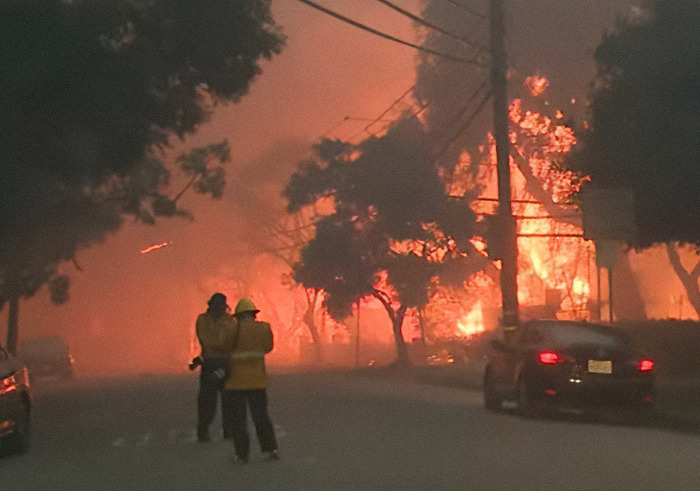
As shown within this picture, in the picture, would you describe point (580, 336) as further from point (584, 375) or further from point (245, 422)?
point (245, 422)

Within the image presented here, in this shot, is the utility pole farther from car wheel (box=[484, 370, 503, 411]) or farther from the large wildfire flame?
the large wildfire flame

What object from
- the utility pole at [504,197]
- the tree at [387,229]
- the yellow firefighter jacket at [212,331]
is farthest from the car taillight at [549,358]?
the tree at [387,229]

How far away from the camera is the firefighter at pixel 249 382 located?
504 inches

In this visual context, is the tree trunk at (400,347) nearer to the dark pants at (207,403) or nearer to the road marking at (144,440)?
the road marking at (144,440)

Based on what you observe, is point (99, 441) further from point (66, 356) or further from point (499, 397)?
point (66, 356)

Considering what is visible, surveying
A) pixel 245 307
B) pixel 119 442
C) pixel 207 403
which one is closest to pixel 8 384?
pixel 119 442

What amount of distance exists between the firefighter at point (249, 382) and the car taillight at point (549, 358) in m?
6.40

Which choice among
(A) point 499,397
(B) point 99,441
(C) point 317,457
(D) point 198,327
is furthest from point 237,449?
(A) point 499,397

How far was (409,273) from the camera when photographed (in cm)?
4928

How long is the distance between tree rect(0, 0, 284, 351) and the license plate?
8.34 metres

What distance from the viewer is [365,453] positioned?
13.6m

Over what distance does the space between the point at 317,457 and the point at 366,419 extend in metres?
5.47

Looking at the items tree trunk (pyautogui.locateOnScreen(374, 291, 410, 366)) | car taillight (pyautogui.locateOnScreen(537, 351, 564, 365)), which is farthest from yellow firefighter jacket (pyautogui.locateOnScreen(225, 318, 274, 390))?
tree trunk (pyautogui.locateOnScreen(374, 291, 410, 366))

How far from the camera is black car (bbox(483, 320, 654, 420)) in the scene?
17953 millimetres
